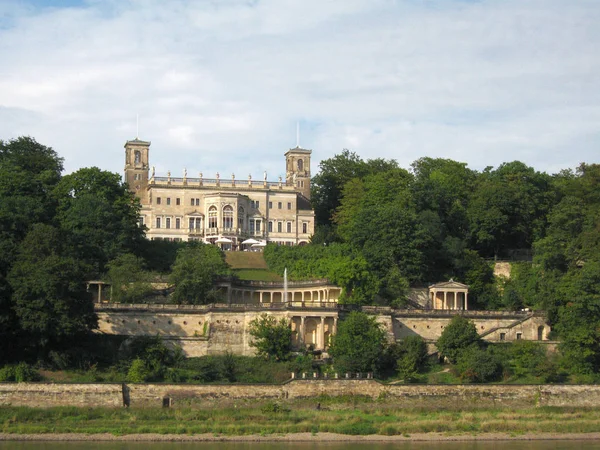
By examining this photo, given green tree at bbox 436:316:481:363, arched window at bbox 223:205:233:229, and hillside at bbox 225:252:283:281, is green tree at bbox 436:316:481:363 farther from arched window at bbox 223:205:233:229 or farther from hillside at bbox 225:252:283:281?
arched window at bbox 223:205:233:229

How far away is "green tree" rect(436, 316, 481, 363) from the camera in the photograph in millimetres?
63312

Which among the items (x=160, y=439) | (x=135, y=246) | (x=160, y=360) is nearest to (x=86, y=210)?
(x=135, y=246)

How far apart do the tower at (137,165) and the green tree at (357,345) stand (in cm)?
4124

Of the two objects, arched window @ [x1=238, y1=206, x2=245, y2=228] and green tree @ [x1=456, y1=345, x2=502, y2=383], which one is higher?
arched window @ [x1=238, y1=206, x2=245, y2=228]

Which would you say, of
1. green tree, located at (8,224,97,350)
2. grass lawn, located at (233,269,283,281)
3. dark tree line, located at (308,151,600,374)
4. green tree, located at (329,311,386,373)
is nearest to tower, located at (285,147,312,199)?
dark tree line, located at (308,151,600,374)

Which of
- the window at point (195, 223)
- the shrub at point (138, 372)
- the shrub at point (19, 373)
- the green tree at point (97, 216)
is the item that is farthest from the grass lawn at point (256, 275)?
the shrub at point (19, 373)

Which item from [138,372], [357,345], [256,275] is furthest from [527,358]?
[256,275]

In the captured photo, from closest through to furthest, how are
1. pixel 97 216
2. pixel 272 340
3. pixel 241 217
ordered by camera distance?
1. pixel 272 340
2. pixel 97 216
3. pixel 241 217

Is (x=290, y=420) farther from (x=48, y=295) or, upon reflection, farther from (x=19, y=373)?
(x=48, y=295)

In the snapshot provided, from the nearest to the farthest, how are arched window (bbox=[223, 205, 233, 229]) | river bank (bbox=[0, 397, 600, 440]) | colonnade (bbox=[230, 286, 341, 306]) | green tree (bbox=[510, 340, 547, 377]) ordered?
river bank (bbox=[0, 397, 600, 440]) < green tree (bbox=[510, 340, 547, 377]) < colonnade (bbox=[230, 286, 341, 306]) < arched window (bbox=[223, 205, 233, 229])

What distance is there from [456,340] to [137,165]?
148 feet

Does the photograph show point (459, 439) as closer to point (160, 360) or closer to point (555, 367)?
point (555, 367)

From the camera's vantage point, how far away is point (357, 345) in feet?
200

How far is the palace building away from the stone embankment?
36705 millimetres
